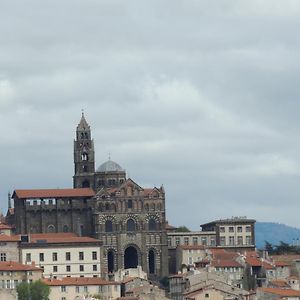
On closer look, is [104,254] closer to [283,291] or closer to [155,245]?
[155,245]

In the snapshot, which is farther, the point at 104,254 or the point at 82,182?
the point at 82,182

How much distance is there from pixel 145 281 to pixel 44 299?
539 inches

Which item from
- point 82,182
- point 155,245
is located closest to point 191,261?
point 155,245

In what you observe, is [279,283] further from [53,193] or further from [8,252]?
[8,252]

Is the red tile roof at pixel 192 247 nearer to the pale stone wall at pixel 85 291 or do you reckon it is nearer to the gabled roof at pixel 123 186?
the gabled roof at pixel 123 186

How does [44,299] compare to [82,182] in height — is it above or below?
below

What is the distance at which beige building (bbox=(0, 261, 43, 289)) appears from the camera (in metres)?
156

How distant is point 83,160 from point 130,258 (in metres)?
14.9

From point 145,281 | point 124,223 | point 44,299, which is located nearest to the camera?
point 44,299

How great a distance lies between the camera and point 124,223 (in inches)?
6634

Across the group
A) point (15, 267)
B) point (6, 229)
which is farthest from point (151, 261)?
point (15, 267)

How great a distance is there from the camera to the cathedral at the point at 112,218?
552 feet

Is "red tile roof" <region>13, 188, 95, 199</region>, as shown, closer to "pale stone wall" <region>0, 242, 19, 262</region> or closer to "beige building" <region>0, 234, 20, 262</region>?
"beige building" <region>0, 234, 20, 262</region>

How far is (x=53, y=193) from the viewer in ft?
565
